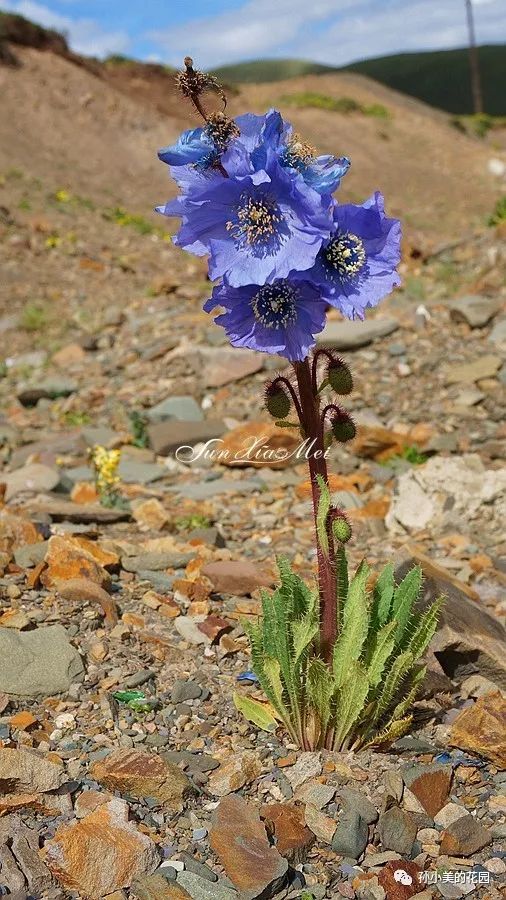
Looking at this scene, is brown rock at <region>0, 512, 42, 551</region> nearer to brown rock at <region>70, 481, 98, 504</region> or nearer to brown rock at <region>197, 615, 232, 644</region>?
brown rock at <region>197, 615, 232, 644</region>

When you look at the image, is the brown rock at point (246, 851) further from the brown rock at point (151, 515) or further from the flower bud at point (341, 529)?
the brown rock at point (151, 515)

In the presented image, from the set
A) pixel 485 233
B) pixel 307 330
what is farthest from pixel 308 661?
pixel 485 233

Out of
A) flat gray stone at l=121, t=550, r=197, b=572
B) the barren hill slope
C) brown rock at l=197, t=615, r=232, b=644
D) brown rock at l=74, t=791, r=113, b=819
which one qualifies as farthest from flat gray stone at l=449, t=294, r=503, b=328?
the barren hill slope

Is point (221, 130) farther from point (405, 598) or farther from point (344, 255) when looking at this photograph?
point (405, 598)

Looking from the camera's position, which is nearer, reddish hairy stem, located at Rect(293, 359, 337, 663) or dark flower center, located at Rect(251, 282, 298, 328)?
dark flower center, located at Rect(251, 282, 298, 328)

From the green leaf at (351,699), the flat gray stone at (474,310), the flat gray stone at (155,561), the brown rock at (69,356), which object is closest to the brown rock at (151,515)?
the flat gray stone at (155,561)

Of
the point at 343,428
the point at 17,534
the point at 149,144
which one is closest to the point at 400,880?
the point at 343,428

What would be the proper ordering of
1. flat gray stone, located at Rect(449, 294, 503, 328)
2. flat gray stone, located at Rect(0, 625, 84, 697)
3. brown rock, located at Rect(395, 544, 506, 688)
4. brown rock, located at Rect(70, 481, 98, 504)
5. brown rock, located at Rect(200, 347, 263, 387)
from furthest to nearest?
flat gray stone, located at Rect(449, 294, 503, 328), brown rock, located at Rect(200, 347, 263, 387), brown rock, located at Rect(70, 481, 98, 504), brown rock, located at Rect(395, 544, 506, 688), flat gray stone, located at Rect(0, 625, 84, 697)

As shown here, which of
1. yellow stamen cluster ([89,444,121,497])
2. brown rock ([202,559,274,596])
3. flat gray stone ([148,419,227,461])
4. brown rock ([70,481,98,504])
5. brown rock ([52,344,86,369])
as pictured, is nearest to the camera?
brown rock ([202,559,274,596])
